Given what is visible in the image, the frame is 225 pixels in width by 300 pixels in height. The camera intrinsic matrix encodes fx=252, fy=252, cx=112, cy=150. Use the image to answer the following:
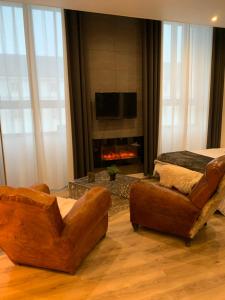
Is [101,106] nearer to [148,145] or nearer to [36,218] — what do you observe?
[148,145]

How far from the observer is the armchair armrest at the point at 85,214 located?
2045mm

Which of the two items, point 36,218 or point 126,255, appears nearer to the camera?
point 36,218

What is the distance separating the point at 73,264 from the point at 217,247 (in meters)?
1.48

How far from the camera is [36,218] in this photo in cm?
191

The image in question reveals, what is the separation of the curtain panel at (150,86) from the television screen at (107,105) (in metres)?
0.55

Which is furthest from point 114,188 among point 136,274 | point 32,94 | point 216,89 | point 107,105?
point 216,89

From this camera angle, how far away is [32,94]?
3945mm

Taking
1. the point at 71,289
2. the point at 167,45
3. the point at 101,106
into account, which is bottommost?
the point at 71,289

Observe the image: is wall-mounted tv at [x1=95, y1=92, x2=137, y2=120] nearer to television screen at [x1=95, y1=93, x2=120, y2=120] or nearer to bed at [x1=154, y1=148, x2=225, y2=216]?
television screen at [x1=95, y1=93, x2=120, y2=120]

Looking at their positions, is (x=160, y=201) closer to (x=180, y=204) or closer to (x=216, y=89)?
(x=180, y=204)

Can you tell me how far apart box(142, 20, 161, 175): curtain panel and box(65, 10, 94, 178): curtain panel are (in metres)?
1.09

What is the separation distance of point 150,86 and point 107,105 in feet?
2.92

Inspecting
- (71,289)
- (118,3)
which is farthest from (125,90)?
(71,289)

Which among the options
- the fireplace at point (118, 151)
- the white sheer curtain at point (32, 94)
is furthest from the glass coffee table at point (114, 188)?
the fireplace at point (118, 151)
